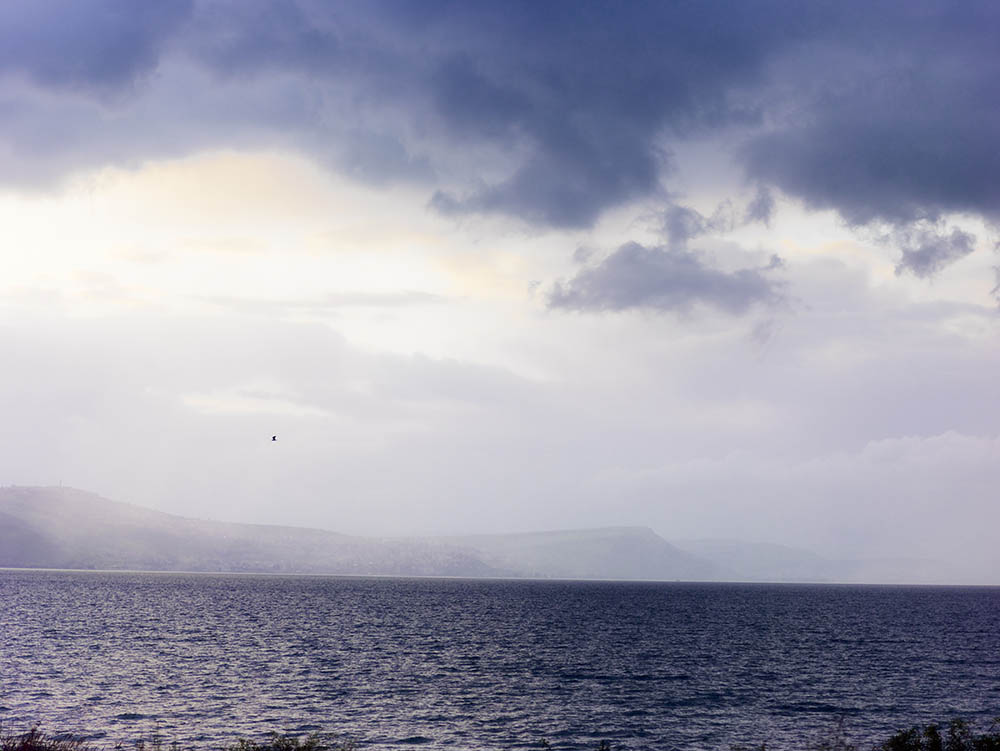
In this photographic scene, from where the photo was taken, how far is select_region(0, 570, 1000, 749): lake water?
188 ft

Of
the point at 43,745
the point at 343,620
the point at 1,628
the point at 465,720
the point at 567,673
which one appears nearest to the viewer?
the point at 43,745

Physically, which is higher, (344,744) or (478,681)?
(344,744)

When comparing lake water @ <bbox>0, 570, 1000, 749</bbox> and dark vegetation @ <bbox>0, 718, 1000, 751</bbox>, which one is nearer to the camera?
dark vegetation @ <bbox>0, 718, 1000, 751</bbox>

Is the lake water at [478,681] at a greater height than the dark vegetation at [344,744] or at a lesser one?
lesser

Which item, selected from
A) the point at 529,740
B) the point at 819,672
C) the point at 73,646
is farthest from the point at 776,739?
the point at 73,646

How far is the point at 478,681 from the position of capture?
7825 cm

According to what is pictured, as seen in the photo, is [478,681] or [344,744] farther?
[478,681]

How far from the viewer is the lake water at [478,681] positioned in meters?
57.4

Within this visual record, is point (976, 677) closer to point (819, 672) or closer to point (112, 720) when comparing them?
point (819, 672)

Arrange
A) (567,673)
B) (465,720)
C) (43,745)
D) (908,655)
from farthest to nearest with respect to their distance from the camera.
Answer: (908,655), (567,673), (465,720), (43,745)

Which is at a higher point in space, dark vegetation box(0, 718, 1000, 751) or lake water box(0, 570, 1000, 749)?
dark vegetation box(0, 718, 1000, 751)

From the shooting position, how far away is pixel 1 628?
116812mm

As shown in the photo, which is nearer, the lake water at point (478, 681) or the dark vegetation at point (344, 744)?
the dark vegetation at point (344, 744)

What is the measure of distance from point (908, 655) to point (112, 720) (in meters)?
95.6
